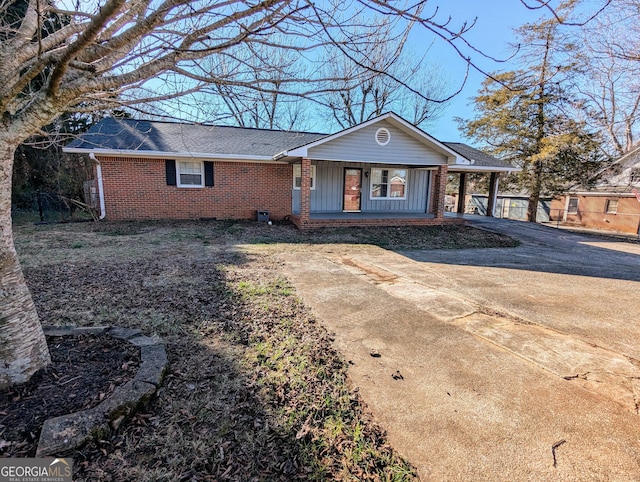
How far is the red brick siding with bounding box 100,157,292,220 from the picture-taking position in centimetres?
1075

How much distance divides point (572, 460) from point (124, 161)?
12697 mm

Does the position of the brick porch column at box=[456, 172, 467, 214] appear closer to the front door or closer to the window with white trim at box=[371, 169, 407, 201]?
the window with white trim at box=[371, 169, 407, 201]

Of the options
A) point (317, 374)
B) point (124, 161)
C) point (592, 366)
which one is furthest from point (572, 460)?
point (124, 161)

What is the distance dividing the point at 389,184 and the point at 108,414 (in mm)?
13921

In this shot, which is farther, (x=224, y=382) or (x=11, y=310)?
(x=224, y=382)

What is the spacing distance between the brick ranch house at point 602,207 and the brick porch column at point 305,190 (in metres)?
17.7

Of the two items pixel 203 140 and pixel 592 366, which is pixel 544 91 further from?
pixel 592 366

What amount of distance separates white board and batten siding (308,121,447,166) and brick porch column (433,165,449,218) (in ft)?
1.10

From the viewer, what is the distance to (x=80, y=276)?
502cm

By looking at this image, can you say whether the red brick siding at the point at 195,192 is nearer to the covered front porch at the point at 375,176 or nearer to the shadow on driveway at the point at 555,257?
the covered front porch at the point at 375,176

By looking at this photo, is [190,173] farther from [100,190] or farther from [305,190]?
[305,190]

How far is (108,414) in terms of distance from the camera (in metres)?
1.87

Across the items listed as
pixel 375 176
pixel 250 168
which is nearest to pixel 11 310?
pixel 250 168

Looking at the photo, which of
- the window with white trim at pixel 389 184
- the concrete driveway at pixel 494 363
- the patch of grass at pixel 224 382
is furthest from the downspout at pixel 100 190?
the window with white trim at pixel 389 184
